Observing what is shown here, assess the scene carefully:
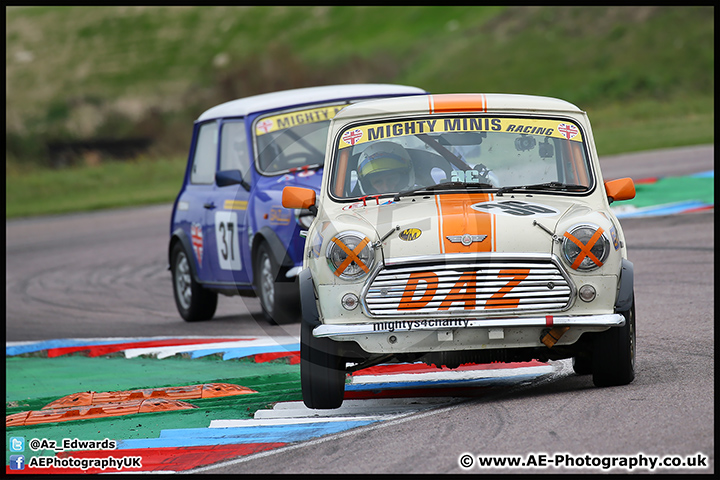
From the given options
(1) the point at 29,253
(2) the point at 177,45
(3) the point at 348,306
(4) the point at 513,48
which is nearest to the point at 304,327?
(3) the point at 348,306

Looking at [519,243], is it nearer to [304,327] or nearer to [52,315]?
[304,327]

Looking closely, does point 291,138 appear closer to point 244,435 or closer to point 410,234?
point 410,234

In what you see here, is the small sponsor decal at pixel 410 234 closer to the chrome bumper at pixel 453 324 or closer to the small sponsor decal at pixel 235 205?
the chrome bumper at pixel 453 324

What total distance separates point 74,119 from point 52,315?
135 feet

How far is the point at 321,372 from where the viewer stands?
6.03 meters

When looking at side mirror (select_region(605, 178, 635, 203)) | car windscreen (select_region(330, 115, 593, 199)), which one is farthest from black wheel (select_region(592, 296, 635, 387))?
car windscreen (select_region(330, 115, 593, 199))

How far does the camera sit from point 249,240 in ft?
32.7

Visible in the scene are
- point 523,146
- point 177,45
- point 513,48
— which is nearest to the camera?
point 523,146

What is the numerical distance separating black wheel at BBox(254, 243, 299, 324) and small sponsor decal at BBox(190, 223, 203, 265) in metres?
1.24

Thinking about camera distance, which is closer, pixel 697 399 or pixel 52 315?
pixel 697 399

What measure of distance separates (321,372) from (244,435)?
57 centimetres

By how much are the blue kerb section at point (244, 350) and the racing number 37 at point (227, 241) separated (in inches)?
58.2

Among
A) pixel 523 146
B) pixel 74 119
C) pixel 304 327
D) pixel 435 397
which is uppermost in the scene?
pixel 74 119

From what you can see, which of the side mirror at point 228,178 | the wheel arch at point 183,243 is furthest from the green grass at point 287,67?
the side mirror at point 228,178
